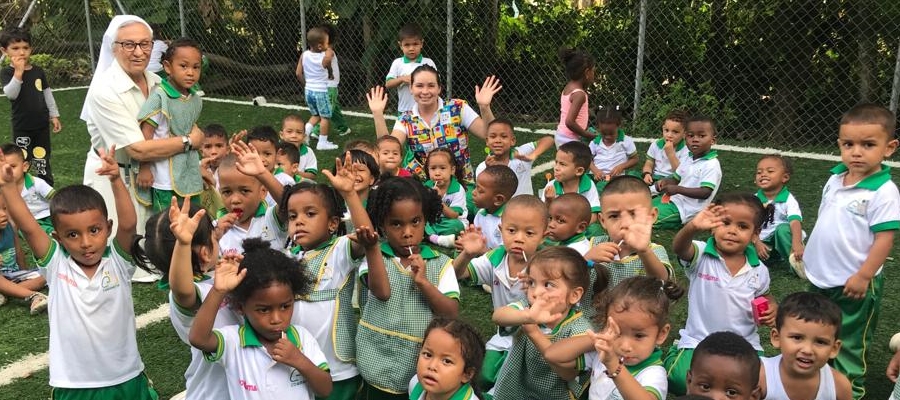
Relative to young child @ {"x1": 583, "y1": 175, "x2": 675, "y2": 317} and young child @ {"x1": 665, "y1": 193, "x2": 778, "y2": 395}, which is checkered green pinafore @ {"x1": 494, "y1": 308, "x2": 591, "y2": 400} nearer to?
young child @ {"x1": 583, "y1": 175, "x2": 675, "y2": 317}

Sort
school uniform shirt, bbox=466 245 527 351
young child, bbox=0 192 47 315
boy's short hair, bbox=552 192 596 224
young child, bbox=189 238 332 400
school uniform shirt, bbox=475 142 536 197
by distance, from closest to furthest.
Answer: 1. young child, bbox=189 238 332 400
2. school uniform shirt, bbox=466 245 527 351
3. boy's short hair, bbox=552 192 596 224
4. young child, bbox=0 192 47 315
5. school uniform shirt, bbox=475 142 536 197

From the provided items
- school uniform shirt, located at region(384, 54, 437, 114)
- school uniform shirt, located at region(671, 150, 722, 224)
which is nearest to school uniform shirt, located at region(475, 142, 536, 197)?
school uniform shirt, located at region(671, 150, 722, 224)

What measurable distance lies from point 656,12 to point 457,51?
8.81ft

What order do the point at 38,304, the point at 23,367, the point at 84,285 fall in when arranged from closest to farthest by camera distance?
the point at 84,285
the point at 23,367
the point at 38,304

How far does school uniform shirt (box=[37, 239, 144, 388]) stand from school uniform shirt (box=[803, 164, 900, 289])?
9.67 feet

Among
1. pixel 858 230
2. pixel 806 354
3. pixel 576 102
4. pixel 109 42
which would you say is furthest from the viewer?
pixel 576 102

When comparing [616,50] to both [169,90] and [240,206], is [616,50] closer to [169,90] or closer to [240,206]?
[169,90]

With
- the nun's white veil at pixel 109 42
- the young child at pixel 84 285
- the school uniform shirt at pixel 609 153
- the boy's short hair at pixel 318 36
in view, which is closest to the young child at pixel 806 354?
the young child at pixel 84 285

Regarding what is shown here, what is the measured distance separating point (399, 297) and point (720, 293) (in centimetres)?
139

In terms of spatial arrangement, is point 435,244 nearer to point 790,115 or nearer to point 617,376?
point 617,376

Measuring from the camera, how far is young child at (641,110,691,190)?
699 cm

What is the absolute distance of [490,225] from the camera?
5.19 meters

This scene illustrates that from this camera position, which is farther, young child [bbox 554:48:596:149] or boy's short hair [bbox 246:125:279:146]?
young child [bbox 554:48:596:149]

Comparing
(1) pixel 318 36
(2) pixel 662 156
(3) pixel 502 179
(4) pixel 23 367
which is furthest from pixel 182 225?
(1) pixel 318 36
